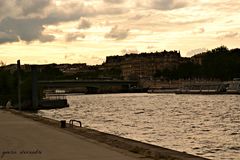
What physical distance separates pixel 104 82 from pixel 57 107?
5493cm

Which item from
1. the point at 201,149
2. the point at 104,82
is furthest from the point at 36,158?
the point at 104,82

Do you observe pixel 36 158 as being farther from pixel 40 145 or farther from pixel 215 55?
pixel 215 55

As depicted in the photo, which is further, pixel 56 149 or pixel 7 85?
pixel 7 85

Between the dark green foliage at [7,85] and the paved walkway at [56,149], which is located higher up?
the dark green foliage at [7,85]

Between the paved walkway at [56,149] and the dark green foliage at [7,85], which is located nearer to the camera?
the paved walkway at [56,149]

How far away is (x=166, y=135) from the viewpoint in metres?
34.0

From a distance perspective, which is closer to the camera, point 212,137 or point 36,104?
point 212,137

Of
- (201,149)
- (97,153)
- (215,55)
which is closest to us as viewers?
(97,153)

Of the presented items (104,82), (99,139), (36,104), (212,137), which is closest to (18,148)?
(99,139)

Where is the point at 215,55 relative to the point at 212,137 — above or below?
above

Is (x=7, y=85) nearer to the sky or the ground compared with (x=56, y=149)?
nearer to the sky

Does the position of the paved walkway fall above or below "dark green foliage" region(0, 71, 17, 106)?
below

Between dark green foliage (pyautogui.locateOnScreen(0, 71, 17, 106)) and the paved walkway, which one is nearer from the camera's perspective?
the paved walkway

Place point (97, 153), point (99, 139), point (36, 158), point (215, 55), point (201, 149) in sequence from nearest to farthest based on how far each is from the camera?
point (36, 158), point (97, 153), point (99, 139), point (201, 149), point (215, 55)
